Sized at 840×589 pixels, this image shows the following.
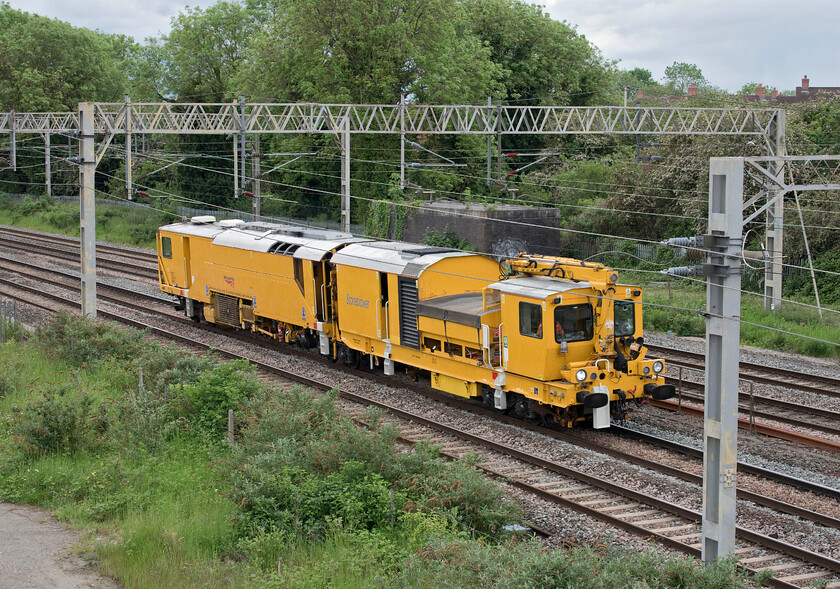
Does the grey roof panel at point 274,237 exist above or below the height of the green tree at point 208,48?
below

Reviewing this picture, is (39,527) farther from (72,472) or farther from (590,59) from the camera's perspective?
(590,59)

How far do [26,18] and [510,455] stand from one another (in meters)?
73.0

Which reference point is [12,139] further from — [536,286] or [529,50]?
[529,50]

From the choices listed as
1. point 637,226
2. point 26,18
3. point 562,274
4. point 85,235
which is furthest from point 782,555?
point 26,18

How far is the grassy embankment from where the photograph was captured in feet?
29.8

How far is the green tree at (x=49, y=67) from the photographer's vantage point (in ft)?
209

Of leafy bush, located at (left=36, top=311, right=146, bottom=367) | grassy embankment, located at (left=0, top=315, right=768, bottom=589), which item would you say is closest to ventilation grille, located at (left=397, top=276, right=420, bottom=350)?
grassy embankment, located at (left=0, top=315, right=768, bottom=589)

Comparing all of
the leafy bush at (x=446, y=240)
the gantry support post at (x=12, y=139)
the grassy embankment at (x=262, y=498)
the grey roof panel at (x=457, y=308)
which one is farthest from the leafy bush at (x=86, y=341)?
the leafy bush at (x=446, y=240)

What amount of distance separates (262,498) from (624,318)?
7774 millimetres

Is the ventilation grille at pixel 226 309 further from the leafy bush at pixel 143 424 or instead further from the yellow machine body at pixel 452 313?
the leafy bush at pixel 143 424

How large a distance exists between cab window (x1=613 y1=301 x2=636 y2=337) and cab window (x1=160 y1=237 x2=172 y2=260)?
58.7 feet

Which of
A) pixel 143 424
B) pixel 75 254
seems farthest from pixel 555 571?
pixel 75 254

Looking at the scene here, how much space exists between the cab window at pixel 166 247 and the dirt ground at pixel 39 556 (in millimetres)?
18081

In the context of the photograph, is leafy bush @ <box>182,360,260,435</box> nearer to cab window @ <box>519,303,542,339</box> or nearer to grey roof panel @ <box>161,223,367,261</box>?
cab window @ <box>519,303,542,339</box>
